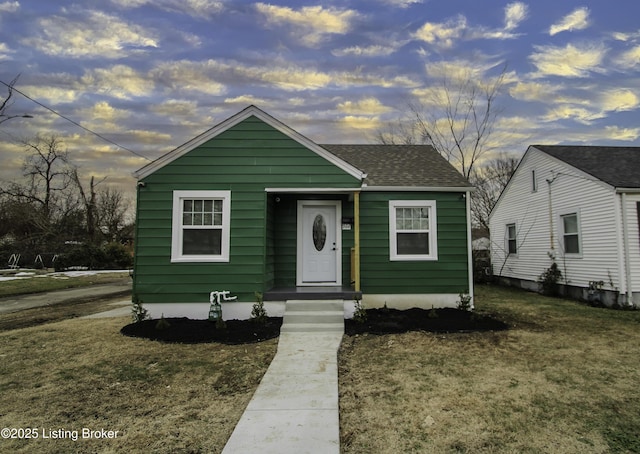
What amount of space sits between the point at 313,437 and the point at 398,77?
14909 mm

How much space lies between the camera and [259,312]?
7152 mm

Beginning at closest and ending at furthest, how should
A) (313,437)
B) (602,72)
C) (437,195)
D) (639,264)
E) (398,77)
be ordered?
(313,437)
(437,195)
(639,264)
(602,72)
(398,77)

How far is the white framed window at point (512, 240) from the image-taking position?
15.1 m

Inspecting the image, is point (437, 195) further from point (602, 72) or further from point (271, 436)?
point (602, 72)

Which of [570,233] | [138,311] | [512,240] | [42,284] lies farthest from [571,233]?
[42,284]

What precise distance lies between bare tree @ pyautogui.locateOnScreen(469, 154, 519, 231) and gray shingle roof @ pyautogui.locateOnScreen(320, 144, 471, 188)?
20.3m

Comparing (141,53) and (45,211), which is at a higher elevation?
(141,53)

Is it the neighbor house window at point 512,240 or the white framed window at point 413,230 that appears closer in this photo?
the white framed window at point 413,230

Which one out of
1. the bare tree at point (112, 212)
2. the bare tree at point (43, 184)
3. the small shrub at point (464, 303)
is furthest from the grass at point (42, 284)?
the bare tree at point (112, 212)

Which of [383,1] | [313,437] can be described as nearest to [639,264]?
[383,1]

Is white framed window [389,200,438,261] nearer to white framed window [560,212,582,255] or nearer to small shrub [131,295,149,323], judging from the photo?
small shrub [131,295,149,323]

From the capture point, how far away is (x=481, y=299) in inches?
452

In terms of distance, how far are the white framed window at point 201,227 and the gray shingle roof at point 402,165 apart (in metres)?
3.38

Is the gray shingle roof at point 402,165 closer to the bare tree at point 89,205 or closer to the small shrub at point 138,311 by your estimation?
the small shrub at point 138,311
